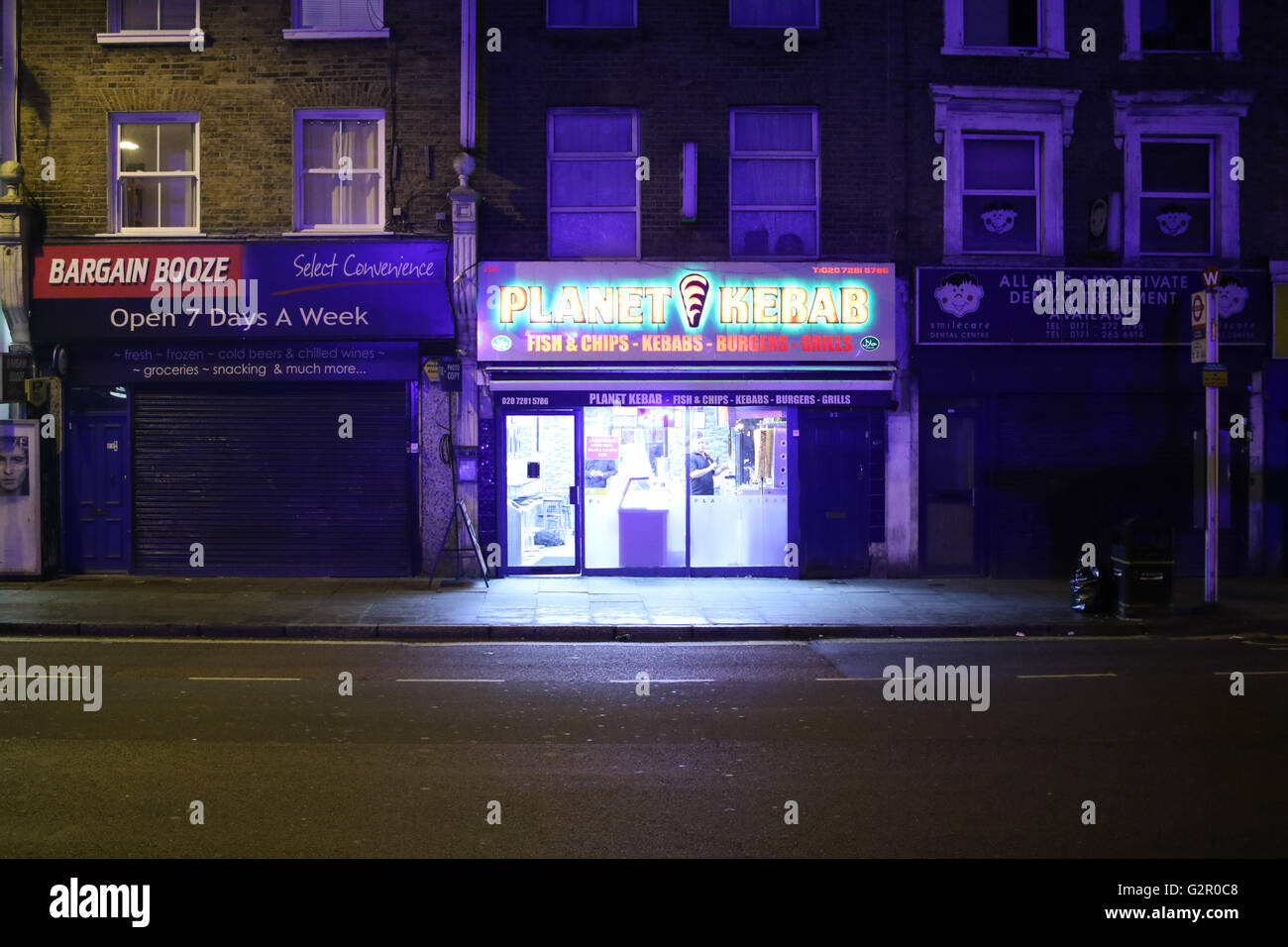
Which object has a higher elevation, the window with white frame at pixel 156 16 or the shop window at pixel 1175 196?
the window with white frame at pixel 156 16

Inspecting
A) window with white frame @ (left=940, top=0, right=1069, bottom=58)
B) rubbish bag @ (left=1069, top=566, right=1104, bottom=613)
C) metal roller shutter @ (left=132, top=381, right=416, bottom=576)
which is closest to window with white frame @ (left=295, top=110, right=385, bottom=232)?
metal roller shutter @ (left=132, top=381, right=416, bottom=576)

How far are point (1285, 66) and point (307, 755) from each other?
17885 millimetres

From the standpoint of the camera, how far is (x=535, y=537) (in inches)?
618

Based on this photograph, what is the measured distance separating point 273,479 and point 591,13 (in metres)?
8.83

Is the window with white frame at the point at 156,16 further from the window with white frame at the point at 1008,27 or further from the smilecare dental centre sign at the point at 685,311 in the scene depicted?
the window with white frame at the point at 1008,27

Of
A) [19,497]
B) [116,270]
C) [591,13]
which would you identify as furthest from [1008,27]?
[19,497]

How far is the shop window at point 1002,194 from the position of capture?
633 inches

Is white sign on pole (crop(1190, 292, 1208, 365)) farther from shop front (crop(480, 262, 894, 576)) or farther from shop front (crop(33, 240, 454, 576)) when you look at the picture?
shop front (crop(33, 240, 454, 576))

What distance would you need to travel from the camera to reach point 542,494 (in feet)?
51.4

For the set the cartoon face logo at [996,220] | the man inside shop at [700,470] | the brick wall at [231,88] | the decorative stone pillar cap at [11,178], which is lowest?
the man inside shop at [700,470]

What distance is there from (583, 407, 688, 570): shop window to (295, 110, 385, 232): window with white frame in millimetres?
4835

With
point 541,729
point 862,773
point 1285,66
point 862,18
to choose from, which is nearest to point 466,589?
point 541,729

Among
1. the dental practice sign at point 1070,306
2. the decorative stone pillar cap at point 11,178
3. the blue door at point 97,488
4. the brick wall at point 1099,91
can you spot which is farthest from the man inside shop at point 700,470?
the decorative stone pillar cap at point 11,178

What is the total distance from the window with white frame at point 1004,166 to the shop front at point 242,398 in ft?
26.7
